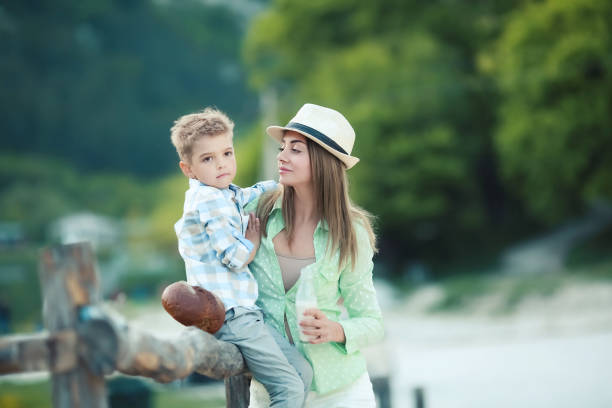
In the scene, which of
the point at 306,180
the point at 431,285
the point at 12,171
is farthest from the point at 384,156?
the point at 12,171

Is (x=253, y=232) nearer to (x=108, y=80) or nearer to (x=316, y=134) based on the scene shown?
(x=316, y=134)

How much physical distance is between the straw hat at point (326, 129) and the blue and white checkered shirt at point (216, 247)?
407mm

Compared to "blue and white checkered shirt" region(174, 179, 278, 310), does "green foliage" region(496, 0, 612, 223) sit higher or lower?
higher

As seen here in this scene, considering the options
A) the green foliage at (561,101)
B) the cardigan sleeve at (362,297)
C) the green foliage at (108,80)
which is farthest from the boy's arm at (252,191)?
the green foliage at (108,80)

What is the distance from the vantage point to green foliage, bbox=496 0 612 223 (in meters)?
20.7

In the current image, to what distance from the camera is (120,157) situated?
209 feet

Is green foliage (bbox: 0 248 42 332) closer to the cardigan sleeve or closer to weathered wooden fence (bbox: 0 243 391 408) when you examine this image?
the cardigan sleeve

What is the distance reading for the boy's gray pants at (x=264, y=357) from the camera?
8.43 feet

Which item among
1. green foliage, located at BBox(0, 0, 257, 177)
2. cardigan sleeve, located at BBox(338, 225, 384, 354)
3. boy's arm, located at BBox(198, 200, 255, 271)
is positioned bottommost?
cardigan sleeve, located at BBox(338, 225, 384, 354)

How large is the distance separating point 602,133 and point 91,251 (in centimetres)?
2102

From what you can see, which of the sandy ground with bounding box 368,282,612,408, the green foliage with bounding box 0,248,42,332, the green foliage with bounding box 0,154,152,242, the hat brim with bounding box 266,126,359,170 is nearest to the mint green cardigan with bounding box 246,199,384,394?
the hat brim with bounding box 266,126,359,170

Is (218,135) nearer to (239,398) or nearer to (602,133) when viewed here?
(239,398)

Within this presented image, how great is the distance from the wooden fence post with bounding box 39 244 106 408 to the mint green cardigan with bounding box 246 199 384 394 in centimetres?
99

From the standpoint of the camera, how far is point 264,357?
258 cm
